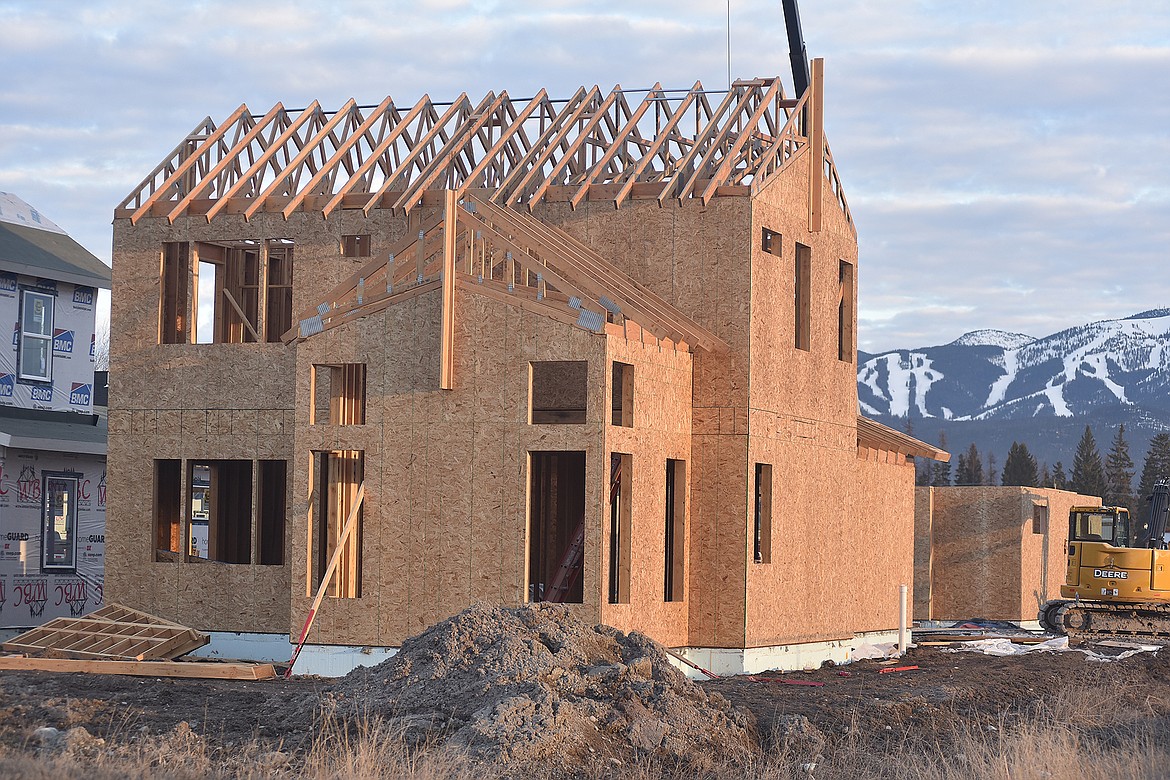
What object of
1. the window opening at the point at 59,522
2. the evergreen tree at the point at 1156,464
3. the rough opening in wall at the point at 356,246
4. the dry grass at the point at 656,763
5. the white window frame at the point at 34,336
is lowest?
the dry grass at the point at 656,763

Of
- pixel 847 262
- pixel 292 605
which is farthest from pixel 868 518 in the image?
pixel 292 605

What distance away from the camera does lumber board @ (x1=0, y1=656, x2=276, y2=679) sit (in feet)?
55.2

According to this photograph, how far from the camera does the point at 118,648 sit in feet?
59.8

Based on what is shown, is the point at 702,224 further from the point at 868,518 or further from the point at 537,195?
the point at 868,518

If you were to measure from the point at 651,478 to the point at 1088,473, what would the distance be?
6512 centimetres

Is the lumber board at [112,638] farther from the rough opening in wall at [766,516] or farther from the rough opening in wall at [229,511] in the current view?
the rough opening in wall at [766,516]

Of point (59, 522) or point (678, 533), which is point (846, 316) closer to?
point (678, 533)

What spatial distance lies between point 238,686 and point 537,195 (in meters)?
7.83

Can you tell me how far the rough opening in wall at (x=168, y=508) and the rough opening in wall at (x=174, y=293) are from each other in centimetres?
194

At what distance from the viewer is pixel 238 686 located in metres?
16.2

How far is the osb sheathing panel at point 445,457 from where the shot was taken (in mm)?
16969

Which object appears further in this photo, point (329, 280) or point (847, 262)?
point (847, 262)

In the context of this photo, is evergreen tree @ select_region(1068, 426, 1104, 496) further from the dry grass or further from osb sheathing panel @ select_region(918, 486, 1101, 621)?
the dry grass

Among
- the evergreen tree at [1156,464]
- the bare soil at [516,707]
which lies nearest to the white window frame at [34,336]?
the bare soil at [516,707]
